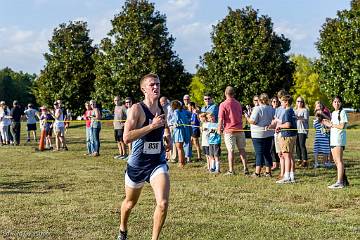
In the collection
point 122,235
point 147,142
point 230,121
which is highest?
point 230,121

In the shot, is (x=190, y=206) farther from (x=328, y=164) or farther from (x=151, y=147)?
(x=328, y=164)

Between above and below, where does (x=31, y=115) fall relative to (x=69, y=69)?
below

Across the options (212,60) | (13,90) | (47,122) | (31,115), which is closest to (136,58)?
(212,60)

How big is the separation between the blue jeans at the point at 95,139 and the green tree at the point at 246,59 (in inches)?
1020

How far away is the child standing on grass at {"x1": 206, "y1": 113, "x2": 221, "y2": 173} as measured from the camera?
14000 mm

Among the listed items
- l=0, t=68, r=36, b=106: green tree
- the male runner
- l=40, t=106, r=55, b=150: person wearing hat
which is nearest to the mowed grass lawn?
the male runner

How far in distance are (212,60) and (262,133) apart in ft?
113

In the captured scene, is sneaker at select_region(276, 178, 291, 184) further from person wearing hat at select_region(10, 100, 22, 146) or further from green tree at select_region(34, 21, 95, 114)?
green tree at select_region(34, 21, 95, 114)

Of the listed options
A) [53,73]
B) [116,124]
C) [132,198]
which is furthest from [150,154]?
[53,73]

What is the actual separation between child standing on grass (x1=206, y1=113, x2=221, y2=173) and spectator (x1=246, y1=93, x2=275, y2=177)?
Result: 4.13ft

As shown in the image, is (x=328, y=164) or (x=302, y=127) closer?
(x=302, y=127)

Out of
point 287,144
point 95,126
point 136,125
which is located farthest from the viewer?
point 95,126

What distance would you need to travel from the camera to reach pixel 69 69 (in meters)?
48.8

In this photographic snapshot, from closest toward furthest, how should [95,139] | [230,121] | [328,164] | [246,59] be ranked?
[230,121], [328,164], [95,139], [246,59]
